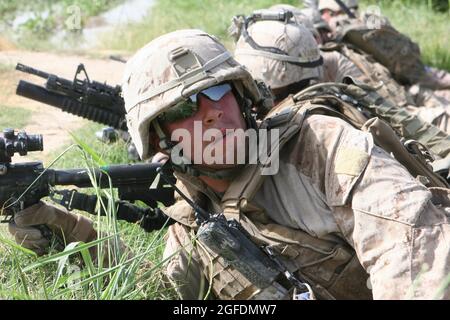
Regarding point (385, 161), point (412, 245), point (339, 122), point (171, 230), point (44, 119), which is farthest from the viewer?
point (44, 119)

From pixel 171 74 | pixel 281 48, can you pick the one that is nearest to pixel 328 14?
pixel 281 48

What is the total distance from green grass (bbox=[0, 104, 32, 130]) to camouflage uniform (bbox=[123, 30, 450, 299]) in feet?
10.9

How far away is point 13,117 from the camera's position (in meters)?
6.45

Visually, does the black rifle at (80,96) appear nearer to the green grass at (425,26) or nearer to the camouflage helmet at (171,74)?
the camouflage helmet at (171,74)

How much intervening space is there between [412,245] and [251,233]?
2.17ft

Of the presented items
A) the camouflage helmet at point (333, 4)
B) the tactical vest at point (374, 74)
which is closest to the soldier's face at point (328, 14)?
the camouflage helmet at point (333, 4)

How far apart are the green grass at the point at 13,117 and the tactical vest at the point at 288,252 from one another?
3579 mm

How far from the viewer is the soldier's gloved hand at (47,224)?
11.5 ft

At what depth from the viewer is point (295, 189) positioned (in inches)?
117

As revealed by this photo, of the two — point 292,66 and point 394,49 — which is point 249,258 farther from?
point 394,49

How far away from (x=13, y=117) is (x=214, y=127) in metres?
3.88

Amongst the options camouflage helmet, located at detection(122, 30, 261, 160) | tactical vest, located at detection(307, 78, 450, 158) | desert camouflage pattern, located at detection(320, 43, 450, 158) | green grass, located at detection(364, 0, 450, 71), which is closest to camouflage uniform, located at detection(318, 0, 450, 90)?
desert camouflage pattern, located at detection(320, 43, 450, 158)

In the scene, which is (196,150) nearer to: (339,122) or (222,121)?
(222,121)
